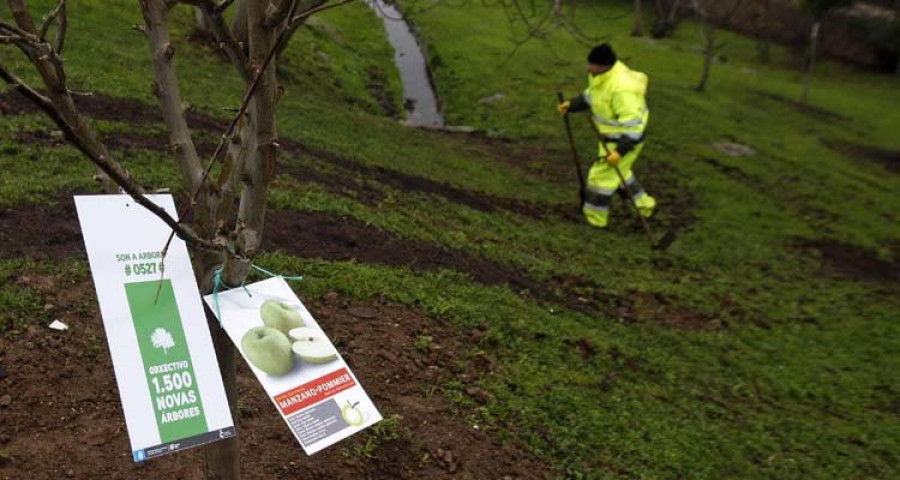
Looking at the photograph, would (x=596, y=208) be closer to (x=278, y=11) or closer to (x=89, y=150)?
(x=278, y=11)

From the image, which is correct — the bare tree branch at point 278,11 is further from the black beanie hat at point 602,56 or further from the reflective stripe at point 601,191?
the reflective stripe at point 601,191

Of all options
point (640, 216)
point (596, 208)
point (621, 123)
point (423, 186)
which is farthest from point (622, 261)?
point (423, 186)

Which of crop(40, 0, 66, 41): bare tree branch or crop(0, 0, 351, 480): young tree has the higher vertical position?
crop(40, 0, 66, 41): bare tree branch

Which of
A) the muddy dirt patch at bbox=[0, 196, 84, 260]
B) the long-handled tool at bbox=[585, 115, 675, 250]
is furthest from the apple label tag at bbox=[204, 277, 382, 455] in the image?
the long-handled tool at bbox=[585, 115, 675, 250]

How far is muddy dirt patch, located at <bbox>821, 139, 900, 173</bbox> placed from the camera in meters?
16.1

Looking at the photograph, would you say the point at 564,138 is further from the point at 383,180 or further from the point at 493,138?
the point at 383,180

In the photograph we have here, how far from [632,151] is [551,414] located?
20.0ft

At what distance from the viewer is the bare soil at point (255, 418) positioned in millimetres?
3410

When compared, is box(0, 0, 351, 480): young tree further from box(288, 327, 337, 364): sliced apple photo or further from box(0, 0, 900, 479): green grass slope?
box(0, 0, 900, 479): green grass slope

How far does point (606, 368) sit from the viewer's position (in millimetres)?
5746

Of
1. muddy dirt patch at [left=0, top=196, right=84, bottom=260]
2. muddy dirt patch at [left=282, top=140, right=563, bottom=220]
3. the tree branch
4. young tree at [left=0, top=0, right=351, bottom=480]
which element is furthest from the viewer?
muddy dirt patch at [left=282, top=140, right=563, bottom=220]

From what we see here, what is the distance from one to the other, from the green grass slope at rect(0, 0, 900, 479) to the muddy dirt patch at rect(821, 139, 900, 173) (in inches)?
19.3

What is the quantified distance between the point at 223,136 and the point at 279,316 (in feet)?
1.93

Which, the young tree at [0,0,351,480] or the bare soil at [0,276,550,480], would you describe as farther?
the bare soil at [0,276,550,480]
